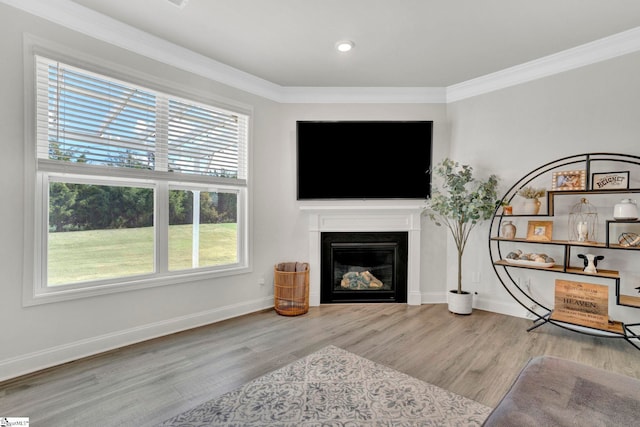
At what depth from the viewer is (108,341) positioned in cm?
258

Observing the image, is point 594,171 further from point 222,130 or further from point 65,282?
point 65,282

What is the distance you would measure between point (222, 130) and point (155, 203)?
103 centimetres

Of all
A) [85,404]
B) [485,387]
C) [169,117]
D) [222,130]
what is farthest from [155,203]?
[485,387]

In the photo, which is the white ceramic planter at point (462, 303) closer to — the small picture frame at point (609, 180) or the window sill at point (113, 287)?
the small picture frame at point (609, 180)

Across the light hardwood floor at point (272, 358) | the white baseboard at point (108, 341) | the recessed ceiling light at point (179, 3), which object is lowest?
the light hardwood floor at point (272, 358)

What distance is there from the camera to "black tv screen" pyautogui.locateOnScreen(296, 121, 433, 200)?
12.8 ft

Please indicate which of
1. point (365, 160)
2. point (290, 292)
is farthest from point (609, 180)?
point (290, 292)

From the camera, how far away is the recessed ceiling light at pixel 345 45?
9.31 feet

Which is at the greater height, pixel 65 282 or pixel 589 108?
pixel 589 108

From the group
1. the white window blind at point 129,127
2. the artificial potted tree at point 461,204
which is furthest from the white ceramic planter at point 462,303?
the white window blind at point 129,127

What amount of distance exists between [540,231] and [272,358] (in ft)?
9.05

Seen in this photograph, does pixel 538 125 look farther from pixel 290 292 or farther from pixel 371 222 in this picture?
pixel 290 292

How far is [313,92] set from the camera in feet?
12.7

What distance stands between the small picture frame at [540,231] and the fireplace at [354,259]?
1303 mm
